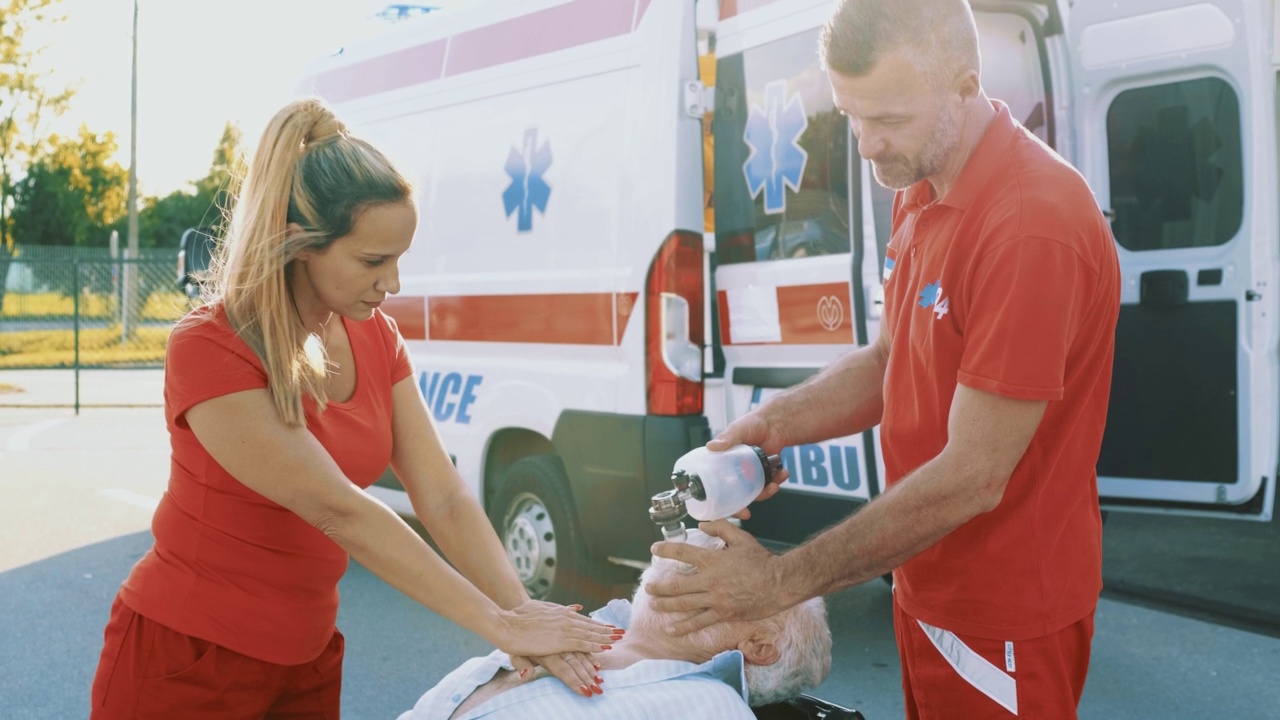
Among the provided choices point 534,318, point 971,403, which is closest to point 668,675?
point 971,403

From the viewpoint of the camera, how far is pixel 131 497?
846 cm

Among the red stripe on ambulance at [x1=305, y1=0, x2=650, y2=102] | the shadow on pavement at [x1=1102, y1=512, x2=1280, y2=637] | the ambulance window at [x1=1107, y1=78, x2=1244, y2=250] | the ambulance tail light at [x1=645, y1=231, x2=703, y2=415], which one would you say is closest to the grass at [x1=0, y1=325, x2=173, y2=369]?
the red stripe on ambulance at [x1=305, y1=0, x2=650, y2=102]

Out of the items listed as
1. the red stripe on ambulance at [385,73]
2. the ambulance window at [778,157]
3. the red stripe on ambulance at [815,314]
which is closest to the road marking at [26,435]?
the red stripe on ambulance at [385,73]

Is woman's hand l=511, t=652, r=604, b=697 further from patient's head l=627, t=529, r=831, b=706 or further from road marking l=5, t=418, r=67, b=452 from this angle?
road marking l=5, t=418, r=67, b=452

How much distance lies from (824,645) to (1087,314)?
86 centimetres

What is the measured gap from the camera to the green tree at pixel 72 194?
110 ft

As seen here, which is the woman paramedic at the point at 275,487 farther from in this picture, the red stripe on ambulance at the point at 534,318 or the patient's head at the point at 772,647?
the red stripe on ambulance at the point at 534,318

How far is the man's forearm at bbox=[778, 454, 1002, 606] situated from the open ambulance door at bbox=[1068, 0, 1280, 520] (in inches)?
117

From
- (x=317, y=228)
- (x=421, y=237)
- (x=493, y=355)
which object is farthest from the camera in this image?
(x=421, y=237)

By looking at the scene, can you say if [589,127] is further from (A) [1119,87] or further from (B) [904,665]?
(B) [904,665]

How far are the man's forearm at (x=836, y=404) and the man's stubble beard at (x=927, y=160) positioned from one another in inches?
20.5

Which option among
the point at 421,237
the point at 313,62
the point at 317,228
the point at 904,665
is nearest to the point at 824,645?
the point at 904,665

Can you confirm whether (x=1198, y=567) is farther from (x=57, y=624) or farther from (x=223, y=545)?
(x=57, y=624)

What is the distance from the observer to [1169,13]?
4.44 m
